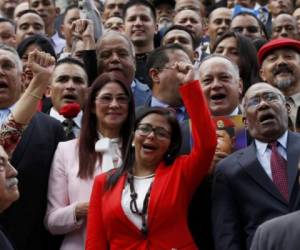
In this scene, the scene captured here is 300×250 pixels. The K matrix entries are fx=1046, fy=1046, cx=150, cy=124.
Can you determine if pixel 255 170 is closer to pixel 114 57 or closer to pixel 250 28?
pixel 114 57

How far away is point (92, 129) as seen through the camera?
25.3 ft

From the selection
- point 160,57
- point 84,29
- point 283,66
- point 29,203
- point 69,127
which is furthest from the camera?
point 84,29

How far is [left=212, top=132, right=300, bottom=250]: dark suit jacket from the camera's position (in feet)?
22.8

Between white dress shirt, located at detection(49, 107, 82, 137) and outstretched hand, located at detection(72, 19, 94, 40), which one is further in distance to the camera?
outstretched hand, located at detection(72, 19, 94, 40)

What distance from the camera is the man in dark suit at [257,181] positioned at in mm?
6965

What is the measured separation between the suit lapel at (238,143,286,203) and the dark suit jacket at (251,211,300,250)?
179cm

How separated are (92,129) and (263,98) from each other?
4.18 feet

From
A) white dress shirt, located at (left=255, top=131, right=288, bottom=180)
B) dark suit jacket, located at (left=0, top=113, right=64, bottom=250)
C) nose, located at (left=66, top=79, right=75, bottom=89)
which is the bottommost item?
dark suit jacket, located at (left=0, top=113, right=64, bottom=250)

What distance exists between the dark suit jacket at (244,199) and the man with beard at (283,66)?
2170mm

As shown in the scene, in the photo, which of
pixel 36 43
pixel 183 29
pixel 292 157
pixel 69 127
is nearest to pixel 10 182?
pixel 292 157

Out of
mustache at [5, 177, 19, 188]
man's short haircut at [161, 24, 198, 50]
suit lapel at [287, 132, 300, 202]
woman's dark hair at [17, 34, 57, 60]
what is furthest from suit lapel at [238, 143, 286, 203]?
man's short haircut at [161, 24, 198, 50]

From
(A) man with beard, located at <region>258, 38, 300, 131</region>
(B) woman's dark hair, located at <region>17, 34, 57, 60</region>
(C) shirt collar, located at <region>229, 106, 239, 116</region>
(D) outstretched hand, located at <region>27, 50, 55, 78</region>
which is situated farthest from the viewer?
(B) woman's dark hair, located at <region>17, 34, 57, 60</region>

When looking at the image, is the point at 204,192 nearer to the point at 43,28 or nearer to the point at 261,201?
the point at 261,201

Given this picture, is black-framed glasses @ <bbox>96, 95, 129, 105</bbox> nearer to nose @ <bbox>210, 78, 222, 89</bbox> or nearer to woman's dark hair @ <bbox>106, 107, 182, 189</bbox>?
woman's dark hair @ <bbox>106, 107, 182, 189</bbox>
